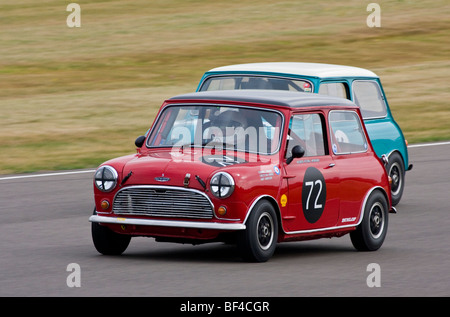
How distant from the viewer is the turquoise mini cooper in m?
13.4

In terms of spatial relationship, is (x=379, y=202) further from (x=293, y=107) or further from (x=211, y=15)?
(x=211, y=15)

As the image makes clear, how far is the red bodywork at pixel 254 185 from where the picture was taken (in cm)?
888

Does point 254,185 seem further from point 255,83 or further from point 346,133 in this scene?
point 255,83

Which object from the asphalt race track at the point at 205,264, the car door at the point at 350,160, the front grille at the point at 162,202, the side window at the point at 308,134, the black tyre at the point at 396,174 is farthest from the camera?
the black tyre at the point at 396,174

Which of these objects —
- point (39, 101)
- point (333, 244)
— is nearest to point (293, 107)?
point (333, 244)

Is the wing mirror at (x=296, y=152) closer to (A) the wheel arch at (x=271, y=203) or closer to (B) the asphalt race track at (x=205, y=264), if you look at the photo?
(A) the wheel arch at (x=271, y=203)

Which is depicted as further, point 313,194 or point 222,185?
point 313,194

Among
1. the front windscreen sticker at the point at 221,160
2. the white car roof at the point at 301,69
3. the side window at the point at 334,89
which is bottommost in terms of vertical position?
the front windscreen sticker at the point at 221,160

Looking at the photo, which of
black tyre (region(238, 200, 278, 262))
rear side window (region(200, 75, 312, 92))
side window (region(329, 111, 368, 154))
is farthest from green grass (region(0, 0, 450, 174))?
black tyre (region(238, 200, 278, 262))

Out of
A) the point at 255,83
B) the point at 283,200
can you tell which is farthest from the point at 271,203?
the point at 255,83

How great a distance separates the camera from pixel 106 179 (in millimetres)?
9305

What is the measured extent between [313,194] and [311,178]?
14 cm

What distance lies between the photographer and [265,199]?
9148mm

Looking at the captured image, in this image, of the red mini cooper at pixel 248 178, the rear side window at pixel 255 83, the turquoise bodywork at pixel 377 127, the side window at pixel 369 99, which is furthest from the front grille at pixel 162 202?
the side window at pixel 369 99
